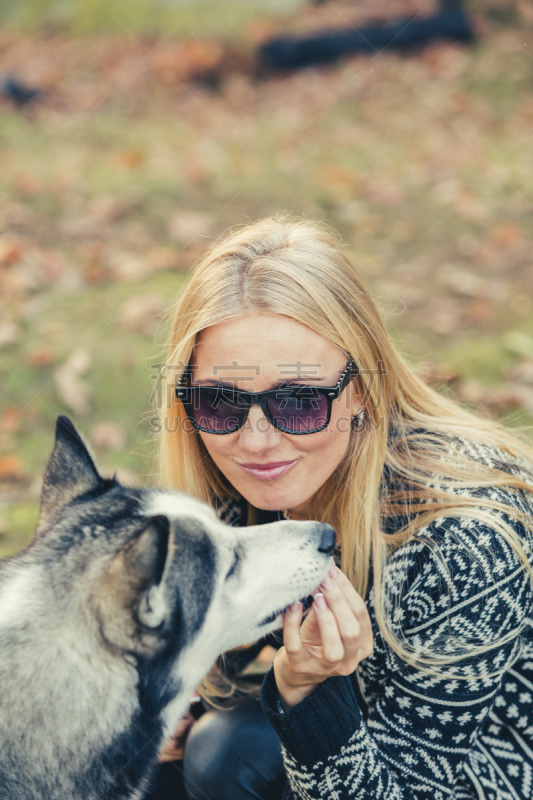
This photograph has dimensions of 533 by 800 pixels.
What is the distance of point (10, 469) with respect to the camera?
12.9 feet

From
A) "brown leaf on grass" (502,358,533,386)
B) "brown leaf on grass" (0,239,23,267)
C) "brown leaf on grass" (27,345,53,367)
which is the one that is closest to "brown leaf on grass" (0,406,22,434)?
"brown leaf on grass" (27,345,53,367)

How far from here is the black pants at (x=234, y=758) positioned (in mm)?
2352

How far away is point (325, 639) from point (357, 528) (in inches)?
18.3

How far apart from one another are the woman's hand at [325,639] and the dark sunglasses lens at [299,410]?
0.45 meters

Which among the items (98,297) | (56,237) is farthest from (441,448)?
(56,237)

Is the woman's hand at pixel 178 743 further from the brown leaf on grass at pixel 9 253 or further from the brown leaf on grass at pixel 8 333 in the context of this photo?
the brown leaf on grass at pixel 9 253

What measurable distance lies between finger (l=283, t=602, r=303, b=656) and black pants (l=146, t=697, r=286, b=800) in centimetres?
67

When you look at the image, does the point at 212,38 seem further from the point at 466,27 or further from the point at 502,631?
the point at 502,631

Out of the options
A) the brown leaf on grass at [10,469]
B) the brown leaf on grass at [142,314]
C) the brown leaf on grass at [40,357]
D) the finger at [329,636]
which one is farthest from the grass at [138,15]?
the finger at [329,636]

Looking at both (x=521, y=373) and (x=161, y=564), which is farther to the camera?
(x=521, y=373)

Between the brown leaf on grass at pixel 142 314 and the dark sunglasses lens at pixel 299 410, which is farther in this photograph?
the brown leaf on grass at pixel 142 314

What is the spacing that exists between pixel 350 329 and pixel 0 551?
2.29 meters

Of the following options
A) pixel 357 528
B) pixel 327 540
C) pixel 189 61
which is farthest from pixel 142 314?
pixel 189 61

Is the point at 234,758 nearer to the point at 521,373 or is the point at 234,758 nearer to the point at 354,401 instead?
the point at 354,401
